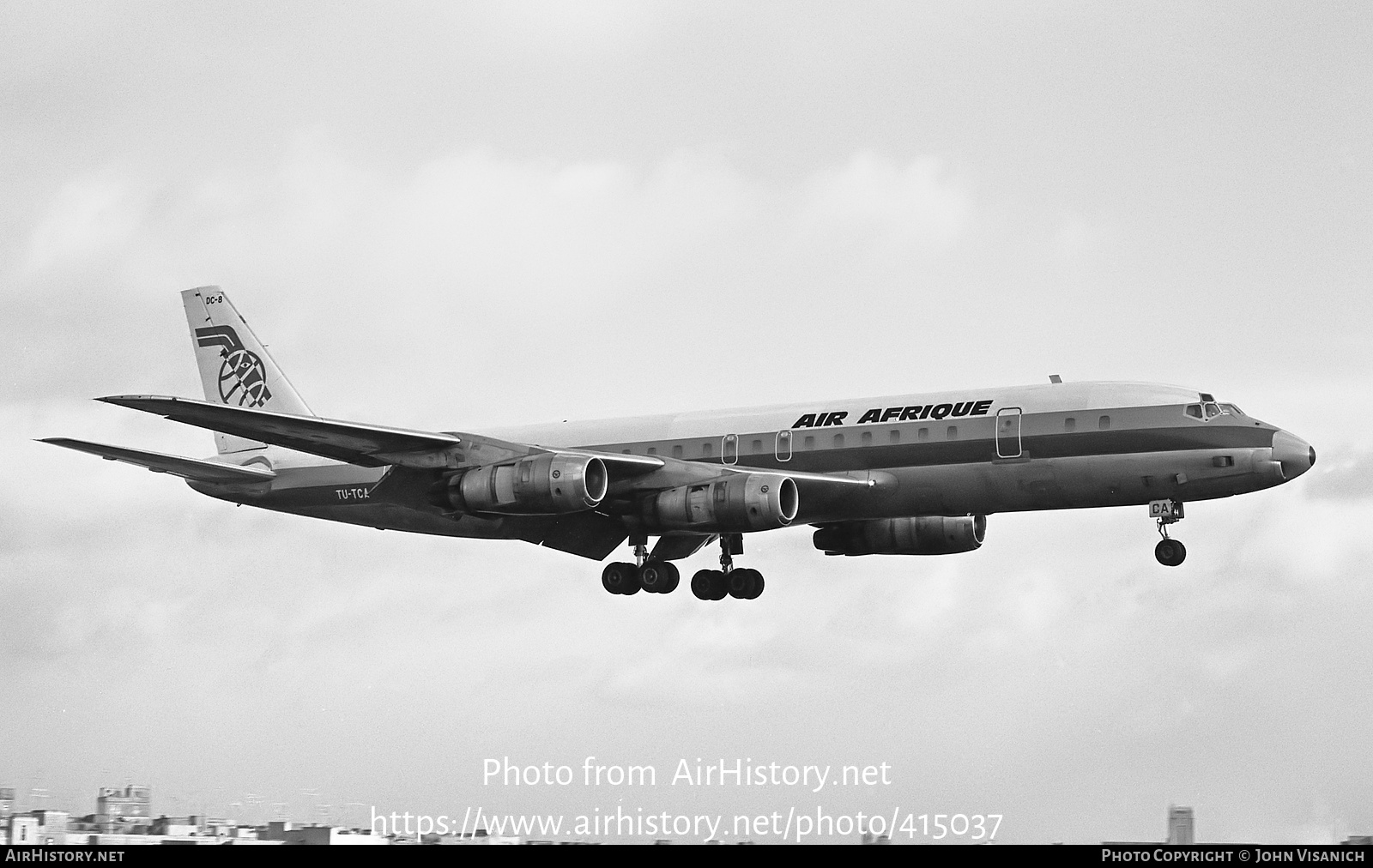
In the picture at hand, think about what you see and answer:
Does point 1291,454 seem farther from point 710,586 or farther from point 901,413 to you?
point 710,586

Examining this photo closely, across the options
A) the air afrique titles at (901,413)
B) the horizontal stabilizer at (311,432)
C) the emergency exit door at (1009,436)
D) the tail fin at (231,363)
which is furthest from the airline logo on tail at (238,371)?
the emergency exit door at (1009,436)

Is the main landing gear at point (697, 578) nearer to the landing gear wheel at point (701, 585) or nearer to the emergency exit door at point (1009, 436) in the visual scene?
the landing gear wheel at point (701, 585)

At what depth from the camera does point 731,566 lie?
50.7m

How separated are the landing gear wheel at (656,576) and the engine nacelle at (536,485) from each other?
4998 mm

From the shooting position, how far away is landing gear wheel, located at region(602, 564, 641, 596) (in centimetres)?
4872

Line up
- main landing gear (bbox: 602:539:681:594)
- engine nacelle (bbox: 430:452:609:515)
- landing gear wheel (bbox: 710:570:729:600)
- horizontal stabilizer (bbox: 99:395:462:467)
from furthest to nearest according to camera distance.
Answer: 1. landing gear wheel (bbox: 710:570:729:600)
2. main landing gear (bbox: 602:539:681:594)
3. engine nacelle (bbox: 430:452:609:515)
4. horizontal stabilizer (bbox: 99:395:462:467)

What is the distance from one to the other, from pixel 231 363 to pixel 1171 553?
1148 inches

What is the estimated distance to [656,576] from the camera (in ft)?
160

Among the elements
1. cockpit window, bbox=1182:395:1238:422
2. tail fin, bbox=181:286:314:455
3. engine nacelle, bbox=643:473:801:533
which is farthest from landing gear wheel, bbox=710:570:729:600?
cockpit window, bbox=1182:395:1238:422

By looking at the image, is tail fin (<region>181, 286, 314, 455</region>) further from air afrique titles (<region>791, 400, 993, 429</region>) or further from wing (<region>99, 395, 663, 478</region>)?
air afrique titles (<region>791, 400, 993, 429</region>)

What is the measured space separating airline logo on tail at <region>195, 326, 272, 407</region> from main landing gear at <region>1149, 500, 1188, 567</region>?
2695 centimetres

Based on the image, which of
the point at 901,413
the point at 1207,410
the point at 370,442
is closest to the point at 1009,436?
the point at 901,413
